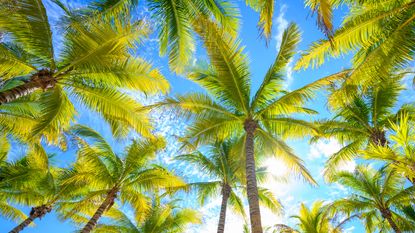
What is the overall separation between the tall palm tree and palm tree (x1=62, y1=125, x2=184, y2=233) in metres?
2.69

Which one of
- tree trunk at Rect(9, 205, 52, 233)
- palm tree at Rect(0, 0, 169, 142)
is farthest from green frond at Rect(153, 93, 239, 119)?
tree trunk at Rect(9, 205, 52, 233)

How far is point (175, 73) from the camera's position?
32.3 ft

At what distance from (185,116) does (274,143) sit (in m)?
3.55

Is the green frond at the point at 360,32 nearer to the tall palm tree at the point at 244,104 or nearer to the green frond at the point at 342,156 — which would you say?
the tall palm tree at the point at 244,104

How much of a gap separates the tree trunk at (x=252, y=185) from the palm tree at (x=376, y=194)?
6.97 metres

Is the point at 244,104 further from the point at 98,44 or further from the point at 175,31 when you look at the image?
the point at 98,44

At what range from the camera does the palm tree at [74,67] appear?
7613 mm

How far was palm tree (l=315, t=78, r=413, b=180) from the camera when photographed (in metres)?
12.4

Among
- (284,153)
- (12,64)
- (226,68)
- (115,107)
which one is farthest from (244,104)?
(12,64)

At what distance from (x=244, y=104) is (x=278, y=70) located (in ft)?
5.70

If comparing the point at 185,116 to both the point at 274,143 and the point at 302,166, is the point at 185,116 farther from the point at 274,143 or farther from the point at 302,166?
the point at 302,166

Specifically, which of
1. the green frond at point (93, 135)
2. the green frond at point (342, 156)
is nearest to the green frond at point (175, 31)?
the green frond at point (93, 135)

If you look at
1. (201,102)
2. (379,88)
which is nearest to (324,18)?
(201,102)

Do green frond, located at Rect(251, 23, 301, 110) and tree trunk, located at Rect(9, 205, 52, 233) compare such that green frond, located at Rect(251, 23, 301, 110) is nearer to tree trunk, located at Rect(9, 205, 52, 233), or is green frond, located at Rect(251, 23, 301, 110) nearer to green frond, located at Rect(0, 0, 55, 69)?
green frond, located at Rect(0, 0, 55, 69)
